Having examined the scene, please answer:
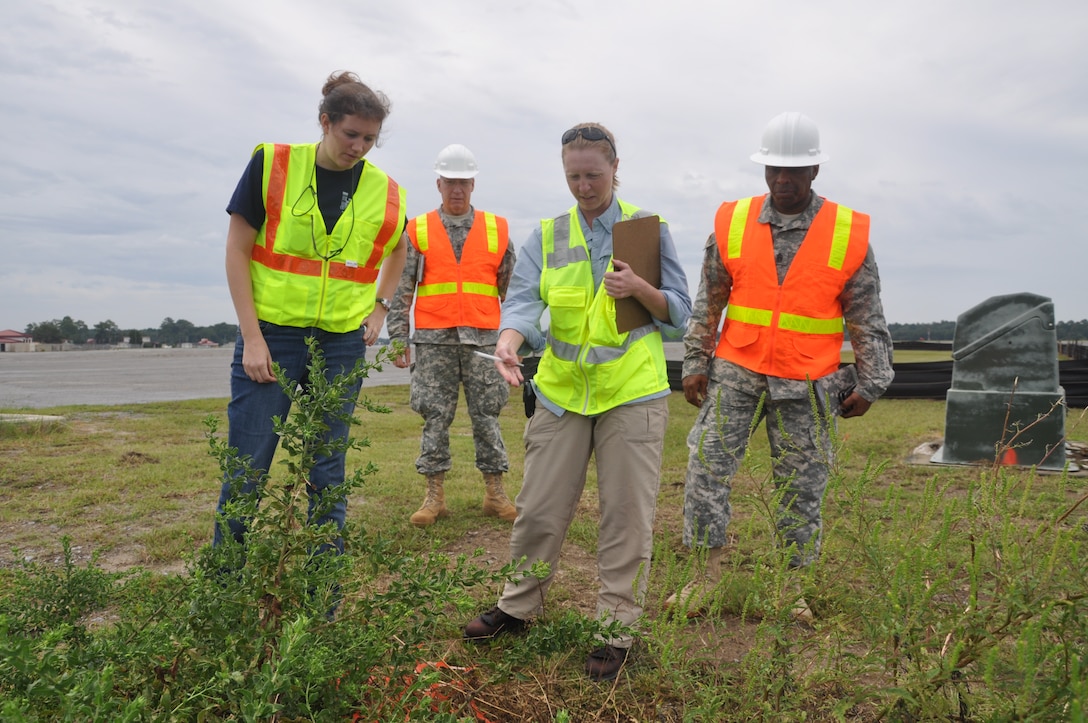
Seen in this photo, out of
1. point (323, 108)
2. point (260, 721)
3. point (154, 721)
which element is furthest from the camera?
point (323, 108)

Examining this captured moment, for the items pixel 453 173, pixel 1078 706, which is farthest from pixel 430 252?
pixel 1078 706

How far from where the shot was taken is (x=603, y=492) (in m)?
2.95

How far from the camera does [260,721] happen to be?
166cm

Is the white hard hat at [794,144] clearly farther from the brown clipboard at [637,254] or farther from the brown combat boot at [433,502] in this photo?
the brown combat boot at [433,502]

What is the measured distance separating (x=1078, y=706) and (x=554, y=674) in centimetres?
162

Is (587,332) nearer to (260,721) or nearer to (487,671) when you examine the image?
(487,671)

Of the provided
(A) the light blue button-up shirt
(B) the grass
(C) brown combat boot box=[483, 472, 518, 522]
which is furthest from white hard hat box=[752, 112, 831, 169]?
(C) brown combat boot box=[483, 472, 518, 522]

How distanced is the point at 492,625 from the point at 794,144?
2.43 m

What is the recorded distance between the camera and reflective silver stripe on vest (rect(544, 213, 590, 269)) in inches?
120

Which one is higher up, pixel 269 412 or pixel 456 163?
pixel 456 163

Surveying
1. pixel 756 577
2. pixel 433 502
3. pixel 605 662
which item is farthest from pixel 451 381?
pixel 756 577

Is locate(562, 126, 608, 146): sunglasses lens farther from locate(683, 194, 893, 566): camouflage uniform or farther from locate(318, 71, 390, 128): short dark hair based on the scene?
locate(683, 194, 893, 566): camouflage uniform

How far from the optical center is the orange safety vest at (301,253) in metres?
2.94

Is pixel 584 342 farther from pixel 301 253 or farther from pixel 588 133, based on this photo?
pixel 301 253
